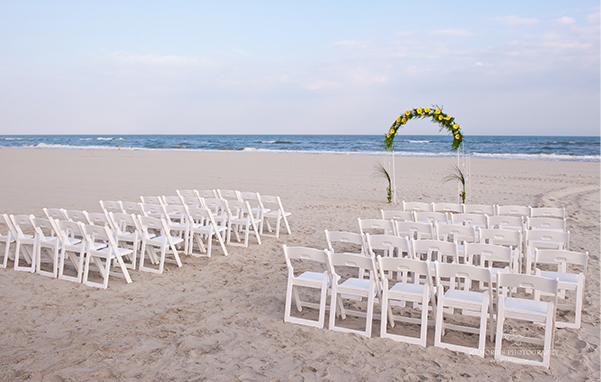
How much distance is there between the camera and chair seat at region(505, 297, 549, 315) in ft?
10.6

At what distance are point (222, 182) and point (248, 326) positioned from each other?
1198 centimetres

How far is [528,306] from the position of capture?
11.0 ft

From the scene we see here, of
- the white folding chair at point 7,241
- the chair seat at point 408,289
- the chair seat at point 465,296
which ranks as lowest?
the white folding chair at point 7,241

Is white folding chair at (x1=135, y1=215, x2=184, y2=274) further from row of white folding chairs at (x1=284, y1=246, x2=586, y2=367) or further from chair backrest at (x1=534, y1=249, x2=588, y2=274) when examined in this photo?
chair backrest at (x1=534, y1=249, x2=588, y2=274)

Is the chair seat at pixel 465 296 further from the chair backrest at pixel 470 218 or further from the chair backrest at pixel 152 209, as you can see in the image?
the chair backrest at pixel 152 209

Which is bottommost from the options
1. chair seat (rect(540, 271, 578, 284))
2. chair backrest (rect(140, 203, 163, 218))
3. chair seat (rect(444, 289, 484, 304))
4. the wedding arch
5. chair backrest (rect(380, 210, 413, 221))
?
chair seat (rect(444, 289, 484, 304))

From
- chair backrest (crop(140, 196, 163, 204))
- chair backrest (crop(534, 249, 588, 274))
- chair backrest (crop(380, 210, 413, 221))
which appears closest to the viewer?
chair backrest (crop(534, 249, 588, 274))

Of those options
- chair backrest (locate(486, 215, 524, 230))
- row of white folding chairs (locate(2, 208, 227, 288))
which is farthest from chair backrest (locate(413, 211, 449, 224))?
row of white folding chairs (locate(2, 208, 227, 288))

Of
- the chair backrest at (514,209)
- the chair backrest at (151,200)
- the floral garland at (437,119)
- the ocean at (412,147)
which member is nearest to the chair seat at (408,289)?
the chair backrest at (514,209)

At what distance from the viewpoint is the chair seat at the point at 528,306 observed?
3240 millimetres

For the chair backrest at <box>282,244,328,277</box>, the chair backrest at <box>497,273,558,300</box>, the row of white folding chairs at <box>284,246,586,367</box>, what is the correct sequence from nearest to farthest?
the chair backrest at <box>497,273,558,300</box>, the row of white folding chairs at <box>284,246,586,367</box>, the chair backrest at <box>282,244,328,277</box>

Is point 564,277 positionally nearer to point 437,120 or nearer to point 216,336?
point 216,336

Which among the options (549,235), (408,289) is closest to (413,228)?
(549,235)

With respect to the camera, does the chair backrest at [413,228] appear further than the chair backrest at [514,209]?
No
